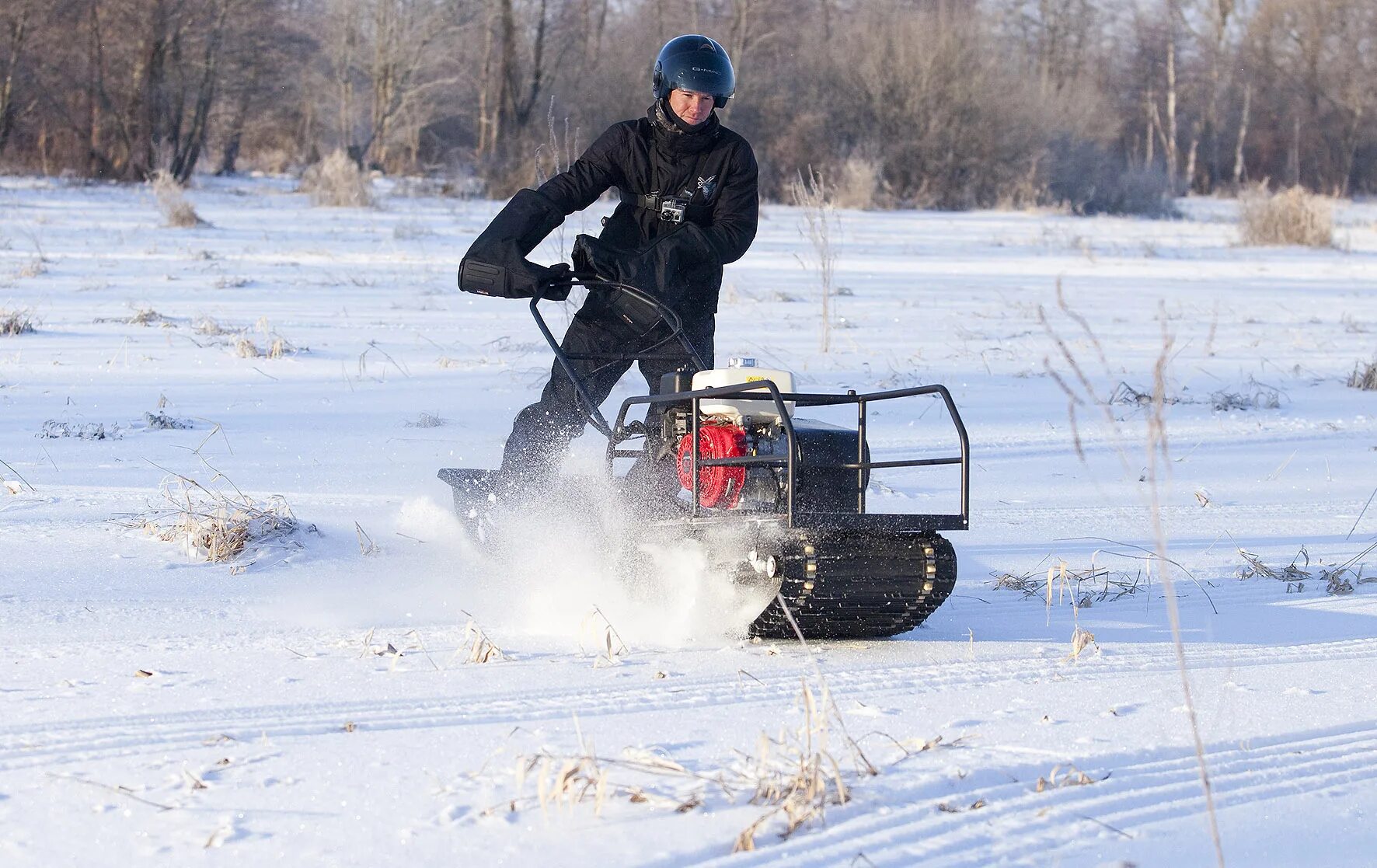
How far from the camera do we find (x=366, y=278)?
15.2 m

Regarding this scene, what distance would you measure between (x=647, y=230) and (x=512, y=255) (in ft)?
1.80

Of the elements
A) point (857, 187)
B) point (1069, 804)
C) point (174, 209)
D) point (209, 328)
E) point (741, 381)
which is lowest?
point (1069, 804)

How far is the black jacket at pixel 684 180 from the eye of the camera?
5102 mm

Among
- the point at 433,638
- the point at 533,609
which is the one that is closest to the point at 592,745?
the point at 433,638

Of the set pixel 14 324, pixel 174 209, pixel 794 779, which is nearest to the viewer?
pixel 794 779

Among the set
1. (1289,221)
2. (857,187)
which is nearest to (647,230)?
(1289,221)

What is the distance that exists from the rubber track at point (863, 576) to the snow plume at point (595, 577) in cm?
16

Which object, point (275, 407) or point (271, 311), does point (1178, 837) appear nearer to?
point (275, 407)

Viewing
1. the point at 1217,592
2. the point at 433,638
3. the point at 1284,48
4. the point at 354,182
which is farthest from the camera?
the point at 1284,48

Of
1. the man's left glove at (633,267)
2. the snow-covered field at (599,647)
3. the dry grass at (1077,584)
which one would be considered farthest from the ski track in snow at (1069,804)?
the man's left glove at (633,267)

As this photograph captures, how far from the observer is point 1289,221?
74.3 feet

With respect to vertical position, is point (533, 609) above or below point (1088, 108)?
below

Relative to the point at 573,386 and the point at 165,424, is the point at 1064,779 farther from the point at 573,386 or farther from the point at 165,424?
the point at 165,424

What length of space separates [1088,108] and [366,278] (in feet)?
89.8
